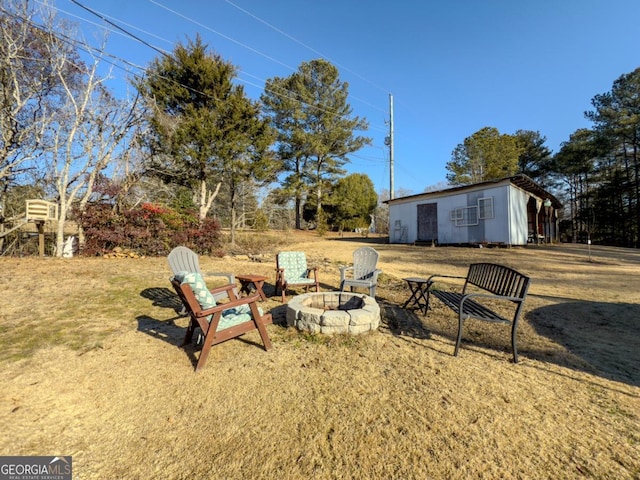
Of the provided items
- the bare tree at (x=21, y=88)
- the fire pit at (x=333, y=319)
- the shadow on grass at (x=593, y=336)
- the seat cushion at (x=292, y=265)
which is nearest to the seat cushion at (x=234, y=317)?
the fire pit at (x=333, y=319)

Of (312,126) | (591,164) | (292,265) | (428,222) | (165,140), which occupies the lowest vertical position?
(292,265)

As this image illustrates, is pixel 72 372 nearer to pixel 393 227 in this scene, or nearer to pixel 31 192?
pixel 31 192

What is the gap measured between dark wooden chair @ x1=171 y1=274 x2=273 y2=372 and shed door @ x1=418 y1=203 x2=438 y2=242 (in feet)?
48.2

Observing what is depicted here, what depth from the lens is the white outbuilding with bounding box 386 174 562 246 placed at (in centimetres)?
1359

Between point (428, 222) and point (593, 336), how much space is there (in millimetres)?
13637

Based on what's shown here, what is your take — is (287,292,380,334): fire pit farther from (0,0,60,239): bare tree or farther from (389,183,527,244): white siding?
(389,183,527,244): white siding

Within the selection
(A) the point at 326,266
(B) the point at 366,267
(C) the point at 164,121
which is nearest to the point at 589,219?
(A) the point at 326,266

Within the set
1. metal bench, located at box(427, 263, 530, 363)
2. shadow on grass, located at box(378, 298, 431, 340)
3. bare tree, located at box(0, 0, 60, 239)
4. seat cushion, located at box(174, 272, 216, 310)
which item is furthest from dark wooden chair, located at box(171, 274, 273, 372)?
bare tree, located at box(0, 0, 60, 239)

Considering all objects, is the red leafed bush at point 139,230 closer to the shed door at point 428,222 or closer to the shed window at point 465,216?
the shed door at point 428,222

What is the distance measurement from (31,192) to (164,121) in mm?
5864

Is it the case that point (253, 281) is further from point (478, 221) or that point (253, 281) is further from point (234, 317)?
point (478, 221)

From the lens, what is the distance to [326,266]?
8.94m

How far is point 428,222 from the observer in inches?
652

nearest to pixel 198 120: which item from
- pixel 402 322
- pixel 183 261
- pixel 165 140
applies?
pixel 165 140
